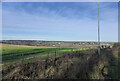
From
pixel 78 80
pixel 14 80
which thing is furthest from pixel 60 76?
pixel 14 80

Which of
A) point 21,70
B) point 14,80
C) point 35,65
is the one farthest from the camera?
point 35,65

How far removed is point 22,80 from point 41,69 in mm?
1044

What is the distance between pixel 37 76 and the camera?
405cm

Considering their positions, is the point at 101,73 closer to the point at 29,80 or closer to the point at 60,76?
the point at 60,76

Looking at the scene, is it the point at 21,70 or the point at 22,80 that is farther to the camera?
the point at 21,70

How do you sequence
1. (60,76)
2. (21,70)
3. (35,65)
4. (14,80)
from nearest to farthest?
1. (14,80)
2. (60,76)
3. (21,70)
4. (35,65)

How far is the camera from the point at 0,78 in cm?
395

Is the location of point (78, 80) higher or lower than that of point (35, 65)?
lower

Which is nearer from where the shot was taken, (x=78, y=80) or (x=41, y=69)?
(x=78, y=80)

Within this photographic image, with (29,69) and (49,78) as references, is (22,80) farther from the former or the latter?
(49,78)

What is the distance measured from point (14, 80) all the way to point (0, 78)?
2.43ft

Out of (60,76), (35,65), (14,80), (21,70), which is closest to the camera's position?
(14,80)

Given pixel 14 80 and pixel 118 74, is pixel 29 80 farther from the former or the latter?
pixel 118 74

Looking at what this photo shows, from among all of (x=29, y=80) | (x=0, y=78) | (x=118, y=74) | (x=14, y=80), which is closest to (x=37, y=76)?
(x=29, y=80)
